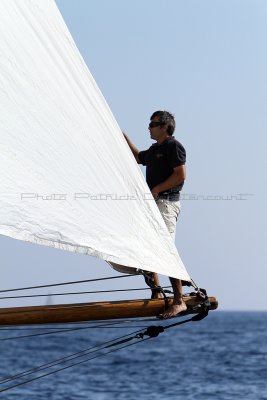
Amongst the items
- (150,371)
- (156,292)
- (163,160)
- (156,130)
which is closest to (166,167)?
(163,160)

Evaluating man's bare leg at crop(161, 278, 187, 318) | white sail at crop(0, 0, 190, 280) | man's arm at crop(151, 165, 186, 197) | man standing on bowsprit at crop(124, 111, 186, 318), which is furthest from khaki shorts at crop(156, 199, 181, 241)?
white sail at crop(0, 0, 190, 280)

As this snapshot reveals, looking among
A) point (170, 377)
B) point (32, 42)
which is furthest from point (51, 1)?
point (170, 377)

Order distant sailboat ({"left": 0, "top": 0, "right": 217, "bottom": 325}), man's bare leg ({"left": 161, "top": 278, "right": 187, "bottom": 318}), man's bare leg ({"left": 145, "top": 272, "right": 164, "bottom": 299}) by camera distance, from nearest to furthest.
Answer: distant sailboat ({"left": 0, "top": 0, "right": 217, "bottom": 325})
man's bare leg ({"left": 161, "top": 278, "right": 187, "bottom": 318})
man's bare leg ({"left": 145, "top": 272, "right": 164, "bottom": 299})

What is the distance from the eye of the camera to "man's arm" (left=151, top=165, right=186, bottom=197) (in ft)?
33.5

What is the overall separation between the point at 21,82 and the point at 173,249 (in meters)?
1.82

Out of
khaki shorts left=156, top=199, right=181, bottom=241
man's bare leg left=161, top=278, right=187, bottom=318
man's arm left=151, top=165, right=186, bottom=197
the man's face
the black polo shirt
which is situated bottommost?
man's bare leg left=161, top=278, right=187, bottom=318

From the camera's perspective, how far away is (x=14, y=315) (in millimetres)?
9562

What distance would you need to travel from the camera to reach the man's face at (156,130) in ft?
33.7

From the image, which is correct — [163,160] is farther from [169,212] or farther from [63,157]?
[63,157]

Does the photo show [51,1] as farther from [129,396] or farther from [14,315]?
[129,396]

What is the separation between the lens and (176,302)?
988 cm

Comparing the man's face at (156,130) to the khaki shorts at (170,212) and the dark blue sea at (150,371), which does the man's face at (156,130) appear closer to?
the khaki shorts at (170,212)

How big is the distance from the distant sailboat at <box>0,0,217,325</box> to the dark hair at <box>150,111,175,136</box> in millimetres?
962

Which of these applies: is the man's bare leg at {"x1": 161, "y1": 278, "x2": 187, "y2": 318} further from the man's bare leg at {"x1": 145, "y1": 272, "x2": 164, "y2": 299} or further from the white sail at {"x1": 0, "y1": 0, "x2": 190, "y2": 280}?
the white sail at {"x1": 0, "y1": 0, "x2": 190, "y2": 280}
